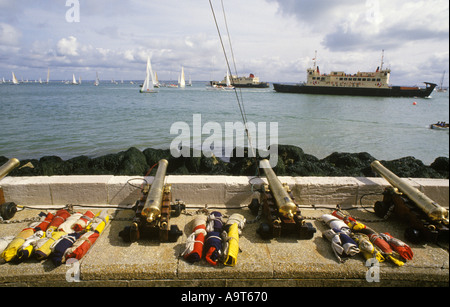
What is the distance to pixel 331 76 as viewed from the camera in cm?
7550

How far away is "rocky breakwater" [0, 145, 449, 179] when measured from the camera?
859 cm

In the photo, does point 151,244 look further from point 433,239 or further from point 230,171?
point 230,171

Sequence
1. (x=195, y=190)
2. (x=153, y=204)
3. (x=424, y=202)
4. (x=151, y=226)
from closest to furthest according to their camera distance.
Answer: (x=153, y=204) < (x=151, y=226) < (x=424, y=202) < (x=195, y=190)

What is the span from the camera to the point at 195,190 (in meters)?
4.71

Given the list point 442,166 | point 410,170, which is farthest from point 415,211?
point 442,166

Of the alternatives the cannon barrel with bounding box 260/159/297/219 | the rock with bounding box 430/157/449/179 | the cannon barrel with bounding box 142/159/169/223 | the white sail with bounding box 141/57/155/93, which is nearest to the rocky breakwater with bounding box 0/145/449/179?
the rock with bounding box 430/157/449/179

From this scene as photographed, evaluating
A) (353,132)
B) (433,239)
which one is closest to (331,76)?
(353,132)

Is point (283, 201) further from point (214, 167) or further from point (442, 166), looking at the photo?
point (442, 166)

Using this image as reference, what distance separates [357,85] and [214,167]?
250 ft

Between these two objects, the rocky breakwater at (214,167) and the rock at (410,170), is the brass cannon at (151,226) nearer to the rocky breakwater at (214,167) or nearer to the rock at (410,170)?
the rocky breakwater at (214,167)

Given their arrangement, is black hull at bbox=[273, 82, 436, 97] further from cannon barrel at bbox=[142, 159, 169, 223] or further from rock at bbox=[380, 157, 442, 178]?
cannon barrel at bbox=[142, 159, 169, 223]

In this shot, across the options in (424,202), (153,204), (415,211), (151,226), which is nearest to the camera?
(153,204)

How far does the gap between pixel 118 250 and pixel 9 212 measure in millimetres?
2118

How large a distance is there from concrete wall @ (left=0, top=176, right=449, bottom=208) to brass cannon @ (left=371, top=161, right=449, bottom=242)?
50 cm
